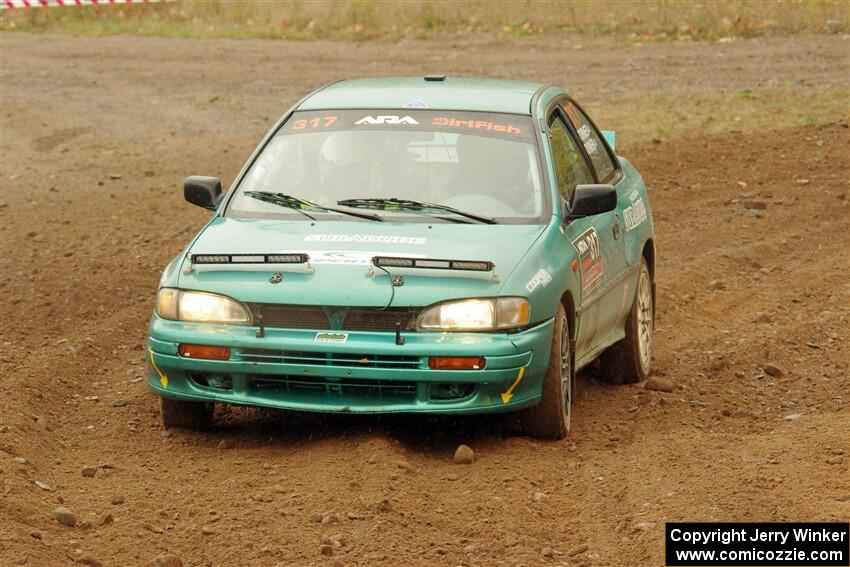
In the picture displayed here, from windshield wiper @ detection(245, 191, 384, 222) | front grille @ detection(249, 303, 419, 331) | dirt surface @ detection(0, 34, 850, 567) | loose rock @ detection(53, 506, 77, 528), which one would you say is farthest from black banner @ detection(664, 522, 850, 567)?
windshield wiper @ detection(245, 191, 384, 222)

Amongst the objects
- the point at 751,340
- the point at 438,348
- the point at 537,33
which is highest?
the point at 438,348

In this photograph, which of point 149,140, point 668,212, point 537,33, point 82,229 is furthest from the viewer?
point 537,33

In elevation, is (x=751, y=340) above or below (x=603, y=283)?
below

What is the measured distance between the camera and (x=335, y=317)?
6965 mm

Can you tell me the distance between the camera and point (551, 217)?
303 inches

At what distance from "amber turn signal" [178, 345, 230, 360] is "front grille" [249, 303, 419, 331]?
0.67ft

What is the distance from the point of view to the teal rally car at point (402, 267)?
693 cm

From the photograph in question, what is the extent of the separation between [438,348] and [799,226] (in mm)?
7638

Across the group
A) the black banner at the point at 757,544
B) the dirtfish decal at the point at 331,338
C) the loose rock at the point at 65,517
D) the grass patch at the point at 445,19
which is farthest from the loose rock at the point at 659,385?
the grass patch at the point at 445,19

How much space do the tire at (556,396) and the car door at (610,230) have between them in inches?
31.1

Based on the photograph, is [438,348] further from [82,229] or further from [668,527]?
[82,229]

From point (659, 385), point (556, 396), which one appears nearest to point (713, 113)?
point (659, 385)

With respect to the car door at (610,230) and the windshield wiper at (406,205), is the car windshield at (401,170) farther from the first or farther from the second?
the car door at (610,230)

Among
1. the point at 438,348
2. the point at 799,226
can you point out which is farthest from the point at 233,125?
the point at 438,348
